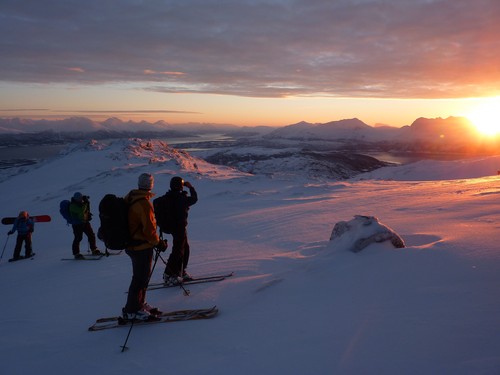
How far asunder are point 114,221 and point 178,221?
1.65m

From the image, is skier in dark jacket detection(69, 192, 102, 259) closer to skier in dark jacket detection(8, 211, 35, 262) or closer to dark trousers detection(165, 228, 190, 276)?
skier in dark jacket detection(8, 211, 35, 262)

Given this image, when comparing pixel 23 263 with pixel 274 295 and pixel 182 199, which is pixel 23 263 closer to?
pixel 182 199

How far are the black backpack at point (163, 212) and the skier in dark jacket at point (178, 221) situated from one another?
0.06ft

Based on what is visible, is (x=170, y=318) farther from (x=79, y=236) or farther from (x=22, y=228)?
(x=22, y=228)

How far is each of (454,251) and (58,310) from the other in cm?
711

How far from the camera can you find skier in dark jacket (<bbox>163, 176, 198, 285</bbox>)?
21.0 ft

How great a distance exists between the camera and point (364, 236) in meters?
6.72

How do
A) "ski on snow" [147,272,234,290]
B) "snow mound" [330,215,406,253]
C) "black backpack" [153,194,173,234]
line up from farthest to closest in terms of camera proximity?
"ski on snow" [147,272,234,290] < "snow mound" [330,215,406,253] < "black backpack" [153,194,173,234]

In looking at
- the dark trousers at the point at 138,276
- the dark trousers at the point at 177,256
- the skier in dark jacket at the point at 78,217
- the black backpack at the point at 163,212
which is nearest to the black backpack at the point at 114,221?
the dark trousers at the point at 138,276

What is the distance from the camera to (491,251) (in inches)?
231

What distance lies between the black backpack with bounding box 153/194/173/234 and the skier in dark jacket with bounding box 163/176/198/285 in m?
0.02

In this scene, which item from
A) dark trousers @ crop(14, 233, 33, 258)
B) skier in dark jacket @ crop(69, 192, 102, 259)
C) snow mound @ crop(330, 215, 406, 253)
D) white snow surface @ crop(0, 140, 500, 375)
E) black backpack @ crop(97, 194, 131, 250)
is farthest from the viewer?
dark trousers @ crop(14, 233, 33, 258)

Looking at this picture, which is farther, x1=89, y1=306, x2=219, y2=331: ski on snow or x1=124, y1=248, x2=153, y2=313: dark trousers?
x1=89, y1=306, x2=219, y2=331: ski on snow

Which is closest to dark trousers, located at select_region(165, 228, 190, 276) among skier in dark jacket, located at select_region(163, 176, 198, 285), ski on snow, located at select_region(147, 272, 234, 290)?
skier in dark jacket, located at select_region(163, 176, 198, 285)
